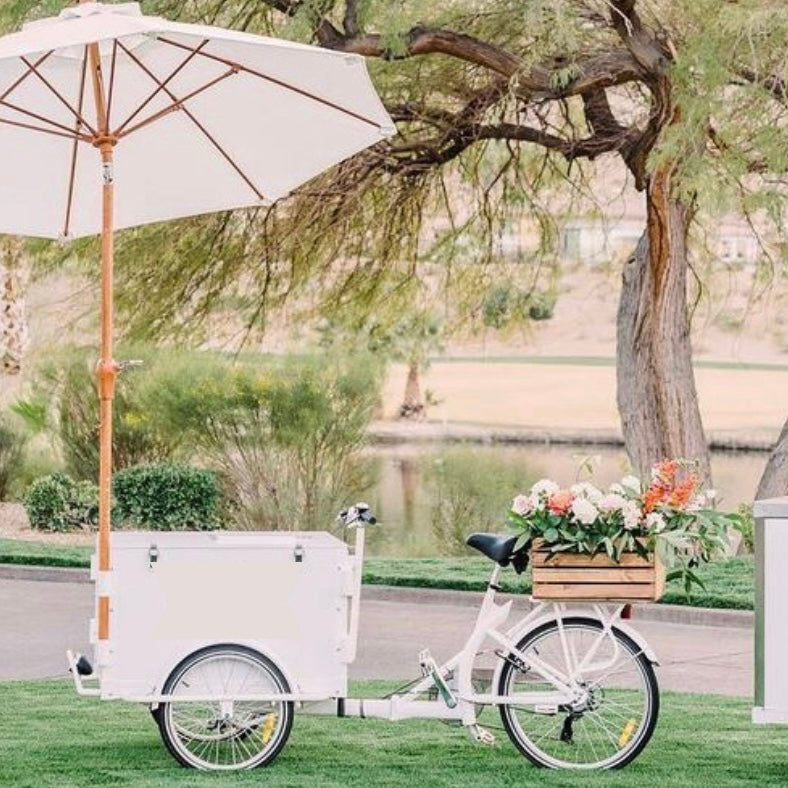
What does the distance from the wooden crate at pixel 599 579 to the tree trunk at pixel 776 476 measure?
1114 cm

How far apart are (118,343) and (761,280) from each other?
6.46m

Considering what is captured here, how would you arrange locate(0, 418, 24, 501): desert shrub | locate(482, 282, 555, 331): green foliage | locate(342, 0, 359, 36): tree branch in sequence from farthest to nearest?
1. locate(0, 418, 24, 501): desert shrub
2. locate(482, 282, 555, 331): green foliage
3. locate(342, 0, 359, 36): tree branch

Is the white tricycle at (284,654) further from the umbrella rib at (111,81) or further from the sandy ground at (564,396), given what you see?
the sandy ground at (564,396)

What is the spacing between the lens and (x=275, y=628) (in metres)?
7.53

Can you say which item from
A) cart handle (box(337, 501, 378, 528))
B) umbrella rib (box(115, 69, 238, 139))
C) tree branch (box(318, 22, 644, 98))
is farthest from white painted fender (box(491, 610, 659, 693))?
tree branch (box(318, 22, 644, 98))

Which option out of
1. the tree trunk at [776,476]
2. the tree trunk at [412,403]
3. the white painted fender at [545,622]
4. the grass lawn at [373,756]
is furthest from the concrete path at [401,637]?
the tree trunk at [412,403]

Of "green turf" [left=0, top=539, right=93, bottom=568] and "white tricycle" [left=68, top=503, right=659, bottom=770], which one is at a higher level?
"green turf" [left=0, top=539, right=93, bottom=568]

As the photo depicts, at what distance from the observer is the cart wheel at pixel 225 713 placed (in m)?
→ 7.50

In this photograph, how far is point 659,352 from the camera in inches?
738

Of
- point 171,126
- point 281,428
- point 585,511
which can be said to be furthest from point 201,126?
point 281,428

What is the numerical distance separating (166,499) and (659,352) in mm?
5105

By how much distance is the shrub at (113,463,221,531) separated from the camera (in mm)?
20266

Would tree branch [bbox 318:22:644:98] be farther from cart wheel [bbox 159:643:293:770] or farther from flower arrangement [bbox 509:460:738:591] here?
cart wheel [bbox 159:643:293:770]

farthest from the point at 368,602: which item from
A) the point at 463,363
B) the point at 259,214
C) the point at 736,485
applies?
the point at 463,363
